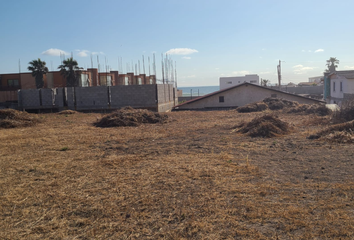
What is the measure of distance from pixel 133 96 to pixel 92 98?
174 inches

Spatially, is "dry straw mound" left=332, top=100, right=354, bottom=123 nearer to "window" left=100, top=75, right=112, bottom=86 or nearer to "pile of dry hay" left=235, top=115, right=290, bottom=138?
"pile of dry hay" left=235, top=115, right=290, bottom=138

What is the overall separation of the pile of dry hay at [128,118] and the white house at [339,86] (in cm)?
1997

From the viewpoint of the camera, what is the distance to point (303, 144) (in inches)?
435

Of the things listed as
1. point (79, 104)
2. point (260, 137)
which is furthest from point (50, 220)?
point (79, 104)

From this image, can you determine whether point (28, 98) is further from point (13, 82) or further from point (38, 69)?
point (13, 82)

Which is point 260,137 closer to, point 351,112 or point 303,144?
point 303,144

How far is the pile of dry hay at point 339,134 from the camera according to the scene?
11.0 m

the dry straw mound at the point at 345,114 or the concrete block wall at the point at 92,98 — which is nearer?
the dry straw mound at the point at 345,114

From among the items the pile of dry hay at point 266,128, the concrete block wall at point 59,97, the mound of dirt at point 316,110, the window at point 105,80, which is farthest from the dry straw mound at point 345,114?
the window at point 105,80

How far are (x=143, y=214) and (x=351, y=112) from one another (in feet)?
45.2

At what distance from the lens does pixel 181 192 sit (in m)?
6.22

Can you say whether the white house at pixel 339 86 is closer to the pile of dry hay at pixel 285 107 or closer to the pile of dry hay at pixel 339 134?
the pile of dry hay at pixel 285 107

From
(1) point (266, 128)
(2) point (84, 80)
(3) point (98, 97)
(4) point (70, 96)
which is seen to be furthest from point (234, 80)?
(1) point (266, 128)

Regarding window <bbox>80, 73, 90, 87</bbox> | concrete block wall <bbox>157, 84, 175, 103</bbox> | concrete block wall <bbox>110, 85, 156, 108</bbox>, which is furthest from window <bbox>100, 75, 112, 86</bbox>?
concrete block wall <bbox>110, 85, 156, 108</bbox>
